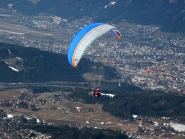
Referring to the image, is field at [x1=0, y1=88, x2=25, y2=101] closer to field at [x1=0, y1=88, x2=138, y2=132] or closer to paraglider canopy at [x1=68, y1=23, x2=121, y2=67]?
field at [x1=0, y1=88, x2=138, y2=132]

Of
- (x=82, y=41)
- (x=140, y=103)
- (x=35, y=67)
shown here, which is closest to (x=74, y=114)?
(x=140, y=103)

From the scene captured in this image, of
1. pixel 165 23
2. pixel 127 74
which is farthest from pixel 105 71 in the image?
pixel 165 23

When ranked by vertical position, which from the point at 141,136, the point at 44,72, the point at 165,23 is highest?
the point at 165,23

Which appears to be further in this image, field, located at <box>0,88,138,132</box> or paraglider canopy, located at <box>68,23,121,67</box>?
field, located at <box>0,88,138,132</box>

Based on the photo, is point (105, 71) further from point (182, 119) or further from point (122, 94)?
point (182, 119)

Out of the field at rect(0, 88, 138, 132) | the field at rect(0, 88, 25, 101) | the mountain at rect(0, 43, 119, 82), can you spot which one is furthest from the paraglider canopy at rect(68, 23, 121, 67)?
the mountain at rect(0, 43, 119, 82)

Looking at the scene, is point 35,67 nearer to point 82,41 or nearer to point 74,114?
point 74,114

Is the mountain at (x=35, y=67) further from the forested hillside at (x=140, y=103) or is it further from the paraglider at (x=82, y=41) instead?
the paraglider at (x=82, y=41)

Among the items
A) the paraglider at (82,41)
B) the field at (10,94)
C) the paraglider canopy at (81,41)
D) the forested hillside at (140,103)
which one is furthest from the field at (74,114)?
the paraglider canopy at (81,41)
